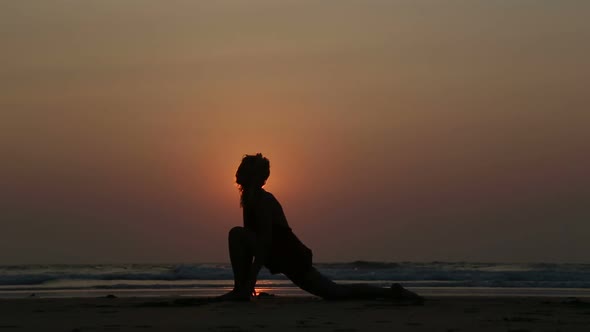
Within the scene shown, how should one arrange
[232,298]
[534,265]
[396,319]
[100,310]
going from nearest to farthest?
[396,319], [100,310], [232,298], [534,265]

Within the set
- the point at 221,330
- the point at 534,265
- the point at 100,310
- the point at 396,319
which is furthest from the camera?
the point at 534,265

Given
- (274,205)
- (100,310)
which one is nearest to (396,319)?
Answer: (274,205)

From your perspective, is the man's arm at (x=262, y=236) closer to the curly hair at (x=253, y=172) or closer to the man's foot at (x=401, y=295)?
the curly hair at (x=253, y=172)

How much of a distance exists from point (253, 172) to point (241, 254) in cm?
87

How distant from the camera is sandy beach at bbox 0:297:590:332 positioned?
6648 millimetres

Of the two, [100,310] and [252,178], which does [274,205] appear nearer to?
[252,178]

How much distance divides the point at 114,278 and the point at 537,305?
71.2ft

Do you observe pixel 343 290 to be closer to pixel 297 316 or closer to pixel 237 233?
pixel 237 233

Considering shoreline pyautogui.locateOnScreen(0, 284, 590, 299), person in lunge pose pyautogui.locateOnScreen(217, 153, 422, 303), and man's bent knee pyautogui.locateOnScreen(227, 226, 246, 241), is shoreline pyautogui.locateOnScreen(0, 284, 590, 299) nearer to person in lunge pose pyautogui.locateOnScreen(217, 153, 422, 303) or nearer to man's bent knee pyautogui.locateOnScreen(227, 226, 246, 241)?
person in lunge pose pyautogui.locateOnScreen(217, 153, 422, 303)

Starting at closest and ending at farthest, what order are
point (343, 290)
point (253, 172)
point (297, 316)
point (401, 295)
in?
point (297, 316), point (253, 172), point (401, 295), point (343, 290)

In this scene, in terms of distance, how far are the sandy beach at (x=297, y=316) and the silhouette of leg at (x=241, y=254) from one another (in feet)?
0.79

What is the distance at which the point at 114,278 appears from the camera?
28.9m

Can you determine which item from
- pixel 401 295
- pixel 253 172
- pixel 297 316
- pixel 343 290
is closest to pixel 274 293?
pixel 343 290

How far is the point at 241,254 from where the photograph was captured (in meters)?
8.85
